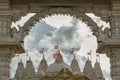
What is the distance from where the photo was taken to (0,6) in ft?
47.0

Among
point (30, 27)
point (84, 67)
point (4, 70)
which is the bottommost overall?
point (84, 67)

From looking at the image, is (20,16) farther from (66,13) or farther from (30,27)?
(66,13)

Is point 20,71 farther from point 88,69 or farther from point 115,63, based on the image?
point 115,63

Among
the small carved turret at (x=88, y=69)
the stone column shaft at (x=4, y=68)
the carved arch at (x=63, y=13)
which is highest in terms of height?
the carved arch at (x=63, y=13)

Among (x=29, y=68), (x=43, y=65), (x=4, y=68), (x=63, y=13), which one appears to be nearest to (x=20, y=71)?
(x=29, y=68)

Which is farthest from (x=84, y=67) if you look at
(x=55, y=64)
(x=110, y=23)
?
(x=110, y=23)

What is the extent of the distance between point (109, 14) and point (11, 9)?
438 cm

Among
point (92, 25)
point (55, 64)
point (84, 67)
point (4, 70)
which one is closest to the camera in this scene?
point (4, 70)

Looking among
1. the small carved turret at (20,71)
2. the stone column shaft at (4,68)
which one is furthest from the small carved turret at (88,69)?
the stone column shaft at (4,68)

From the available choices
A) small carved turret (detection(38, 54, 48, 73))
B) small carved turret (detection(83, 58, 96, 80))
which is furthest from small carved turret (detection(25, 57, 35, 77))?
small carved turret (detection(83, 58, 96, 80))

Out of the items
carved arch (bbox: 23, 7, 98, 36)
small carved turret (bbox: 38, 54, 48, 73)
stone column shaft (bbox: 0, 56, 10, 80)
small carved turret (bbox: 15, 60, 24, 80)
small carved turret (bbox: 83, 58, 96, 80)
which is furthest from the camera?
small carved turret (bbox: 38, 54, 48, 73)

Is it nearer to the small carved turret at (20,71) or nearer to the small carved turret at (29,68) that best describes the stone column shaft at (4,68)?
the small carved turret at (20,71)

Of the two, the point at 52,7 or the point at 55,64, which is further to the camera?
the point at 55,64

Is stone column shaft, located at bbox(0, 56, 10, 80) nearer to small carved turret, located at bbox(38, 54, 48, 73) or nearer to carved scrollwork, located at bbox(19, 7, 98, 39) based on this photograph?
carved scrollwork, located at bbox(19, 7, 98, 39)
